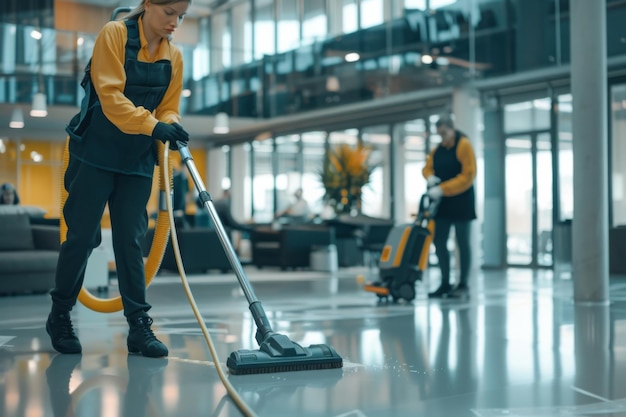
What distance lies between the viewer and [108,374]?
2.88 metres

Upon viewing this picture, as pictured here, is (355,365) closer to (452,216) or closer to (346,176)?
(452,216)

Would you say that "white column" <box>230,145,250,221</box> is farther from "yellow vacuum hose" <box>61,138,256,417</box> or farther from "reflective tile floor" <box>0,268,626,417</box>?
"yellow vacuum hose" <box>61,138,256,417</box>

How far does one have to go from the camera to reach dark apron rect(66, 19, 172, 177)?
3252mm

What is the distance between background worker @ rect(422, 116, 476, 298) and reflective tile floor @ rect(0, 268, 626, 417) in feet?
2.66

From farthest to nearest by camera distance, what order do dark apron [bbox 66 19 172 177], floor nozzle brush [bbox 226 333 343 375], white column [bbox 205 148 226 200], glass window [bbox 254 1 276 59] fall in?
1. white column [bbox 205 148 226 200]
2. glass window [bbox 254 1 276 59]
3. dark apron [bbox 66 19 172 177]
4. floor nozzle brush [bbox 226 333 343 375]

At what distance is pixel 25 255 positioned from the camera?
686cm

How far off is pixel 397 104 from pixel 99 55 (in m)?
11.9

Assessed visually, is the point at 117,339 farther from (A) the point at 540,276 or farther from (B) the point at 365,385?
(A) the point at 540,276

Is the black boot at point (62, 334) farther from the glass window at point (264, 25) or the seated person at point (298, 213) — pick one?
the glass window at point (264, 25)

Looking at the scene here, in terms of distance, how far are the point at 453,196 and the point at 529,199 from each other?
640cm

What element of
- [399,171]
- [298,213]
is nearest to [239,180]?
[399,171]

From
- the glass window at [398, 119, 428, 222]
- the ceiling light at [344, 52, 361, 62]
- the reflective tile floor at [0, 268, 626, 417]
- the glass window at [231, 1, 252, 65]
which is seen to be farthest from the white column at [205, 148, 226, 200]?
the reflective tile floor at [0, 268, 626, 417]

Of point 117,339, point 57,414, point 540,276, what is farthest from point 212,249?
point 57,414

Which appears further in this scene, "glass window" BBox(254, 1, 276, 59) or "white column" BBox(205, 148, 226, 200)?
"white column" BBox(205, 148, 226, 200)
